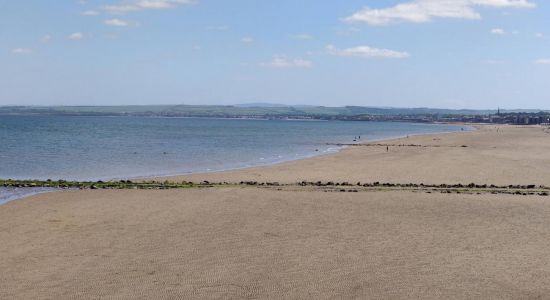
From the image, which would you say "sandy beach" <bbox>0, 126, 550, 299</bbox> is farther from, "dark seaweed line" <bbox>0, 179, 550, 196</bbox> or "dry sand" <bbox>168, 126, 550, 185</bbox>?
"dry sand" <bbox>168, 126, 550, 185</bbox>

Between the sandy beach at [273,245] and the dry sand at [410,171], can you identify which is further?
the dry sand at [410,171]

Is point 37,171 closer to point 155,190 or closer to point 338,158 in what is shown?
point 155,190

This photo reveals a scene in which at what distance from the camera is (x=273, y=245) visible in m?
14.8

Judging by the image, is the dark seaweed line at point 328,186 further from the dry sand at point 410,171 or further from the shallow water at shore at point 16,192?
the dry sand at point 410,171

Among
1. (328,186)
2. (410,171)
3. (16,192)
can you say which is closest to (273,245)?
(328,186)

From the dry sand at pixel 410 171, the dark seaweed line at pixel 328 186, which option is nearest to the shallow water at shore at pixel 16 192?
the dark seaweed line at pixel 328 186

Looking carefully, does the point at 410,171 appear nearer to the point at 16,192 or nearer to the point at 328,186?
the point at 328,186

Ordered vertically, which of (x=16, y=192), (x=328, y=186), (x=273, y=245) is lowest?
(x=16, y=192)

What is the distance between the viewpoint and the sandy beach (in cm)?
1168

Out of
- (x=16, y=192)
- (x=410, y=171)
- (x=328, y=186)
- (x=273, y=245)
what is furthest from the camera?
(x=410, y=171)

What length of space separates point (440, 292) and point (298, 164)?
1176 inches

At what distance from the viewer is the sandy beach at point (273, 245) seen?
11.7m

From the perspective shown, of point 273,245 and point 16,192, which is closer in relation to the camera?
point 273,245

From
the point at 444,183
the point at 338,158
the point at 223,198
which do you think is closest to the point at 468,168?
the point at 444,183
